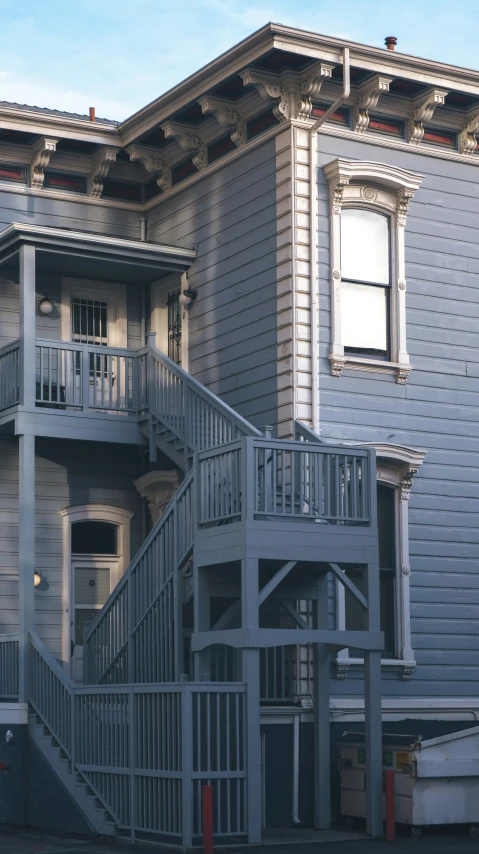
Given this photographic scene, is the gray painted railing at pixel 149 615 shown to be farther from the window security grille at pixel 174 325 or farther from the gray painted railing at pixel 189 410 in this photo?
the window security grille at pixel 174 325

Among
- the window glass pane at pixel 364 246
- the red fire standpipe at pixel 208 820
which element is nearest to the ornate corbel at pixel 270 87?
the window glass pane at pixel 364 246

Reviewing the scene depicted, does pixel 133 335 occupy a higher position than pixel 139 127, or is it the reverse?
pixel 139 127

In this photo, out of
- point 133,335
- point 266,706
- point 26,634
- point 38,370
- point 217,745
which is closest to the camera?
point 217,745

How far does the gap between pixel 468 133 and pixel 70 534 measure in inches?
330

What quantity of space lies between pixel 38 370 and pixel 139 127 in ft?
13.3

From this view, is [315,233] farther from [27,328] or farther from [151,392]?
[27,328]

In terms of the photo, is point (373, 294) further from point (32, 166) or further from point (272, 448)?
point (32, 166)

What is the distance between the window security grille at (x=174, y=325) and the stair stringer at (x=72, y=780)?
6049 millimetres

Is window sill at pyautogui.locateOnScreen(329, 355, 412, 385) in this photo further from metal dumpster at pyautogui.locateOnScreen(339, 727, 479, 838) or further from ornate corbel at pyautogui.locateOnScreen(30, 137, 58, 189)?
ornate corbel at pyautogui.locateOnScreen(30, 137, 58, 189)

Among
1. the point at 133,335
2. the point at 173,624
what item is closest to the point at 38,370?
the point at 133,335

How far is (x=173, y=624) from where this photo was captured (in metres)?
16.7

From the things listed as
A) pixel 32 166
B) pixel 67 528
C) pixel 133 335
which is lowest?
pixel 67 528

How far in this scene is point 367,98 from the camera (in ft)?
63.2

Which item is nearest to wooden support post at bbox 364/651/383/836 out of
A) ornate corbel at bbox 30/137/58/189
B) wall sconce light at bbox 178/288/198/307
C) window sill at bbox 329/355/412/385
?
window sill at bbox 329/355/412/385
